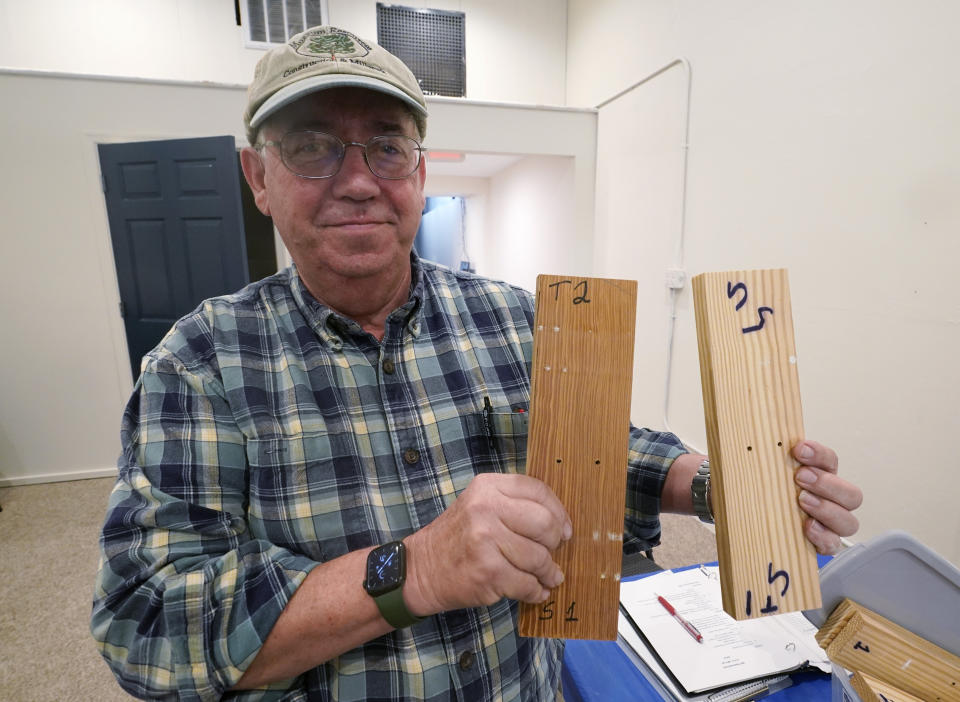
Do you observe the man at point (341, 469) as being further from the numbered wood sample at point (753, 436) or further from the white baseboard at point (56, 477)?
the white baseboard at point (56, 477)

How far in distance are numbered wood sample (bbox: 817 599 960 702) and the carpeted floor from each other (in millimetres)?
1679

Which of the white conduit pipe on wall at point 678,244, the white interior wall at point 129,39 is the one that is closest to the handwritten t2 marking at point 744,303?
the white conduit pipe on wall at point 678,244

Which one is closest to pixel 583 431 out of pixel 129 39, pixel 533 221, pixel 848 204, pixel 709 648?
pixel 709 648

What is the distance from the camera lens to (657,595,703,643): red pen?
2.99ft

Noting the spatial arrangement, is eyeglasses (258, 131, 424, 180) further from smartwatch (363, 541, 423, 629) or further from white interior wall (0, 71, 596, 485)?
white interior wall (0, 71, 596, 485)

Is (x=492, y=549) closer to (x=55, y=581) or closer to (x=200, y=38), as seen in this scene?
(x=55, y=581)

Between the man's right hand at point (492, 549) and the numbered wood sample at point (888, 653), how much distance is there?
0.43 m

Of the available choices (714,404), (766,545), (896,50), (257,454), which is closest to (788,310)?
(714,404)

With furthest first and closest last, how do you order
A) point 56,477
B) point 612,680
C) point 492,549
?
1. point 56,477
2. point 612,680
3. point 492,549

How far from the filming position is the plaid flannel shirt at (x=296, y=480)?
0.56 m

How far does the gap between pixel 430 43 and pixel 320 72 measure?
3532 millimetres

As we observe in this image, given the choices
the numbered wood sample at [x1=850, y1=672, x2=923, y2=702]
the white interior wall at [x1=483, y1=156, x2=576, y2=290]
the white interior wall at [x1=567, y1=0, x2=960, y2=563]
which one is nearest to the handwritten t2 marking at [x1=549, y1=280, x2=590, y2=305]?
the numbered wood sample at [x1=850, y1=672, x2=923, y2=702]

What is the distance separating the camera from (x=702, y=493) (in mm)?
744

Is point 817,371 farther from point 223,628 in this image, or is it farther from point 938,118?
point 223,628
